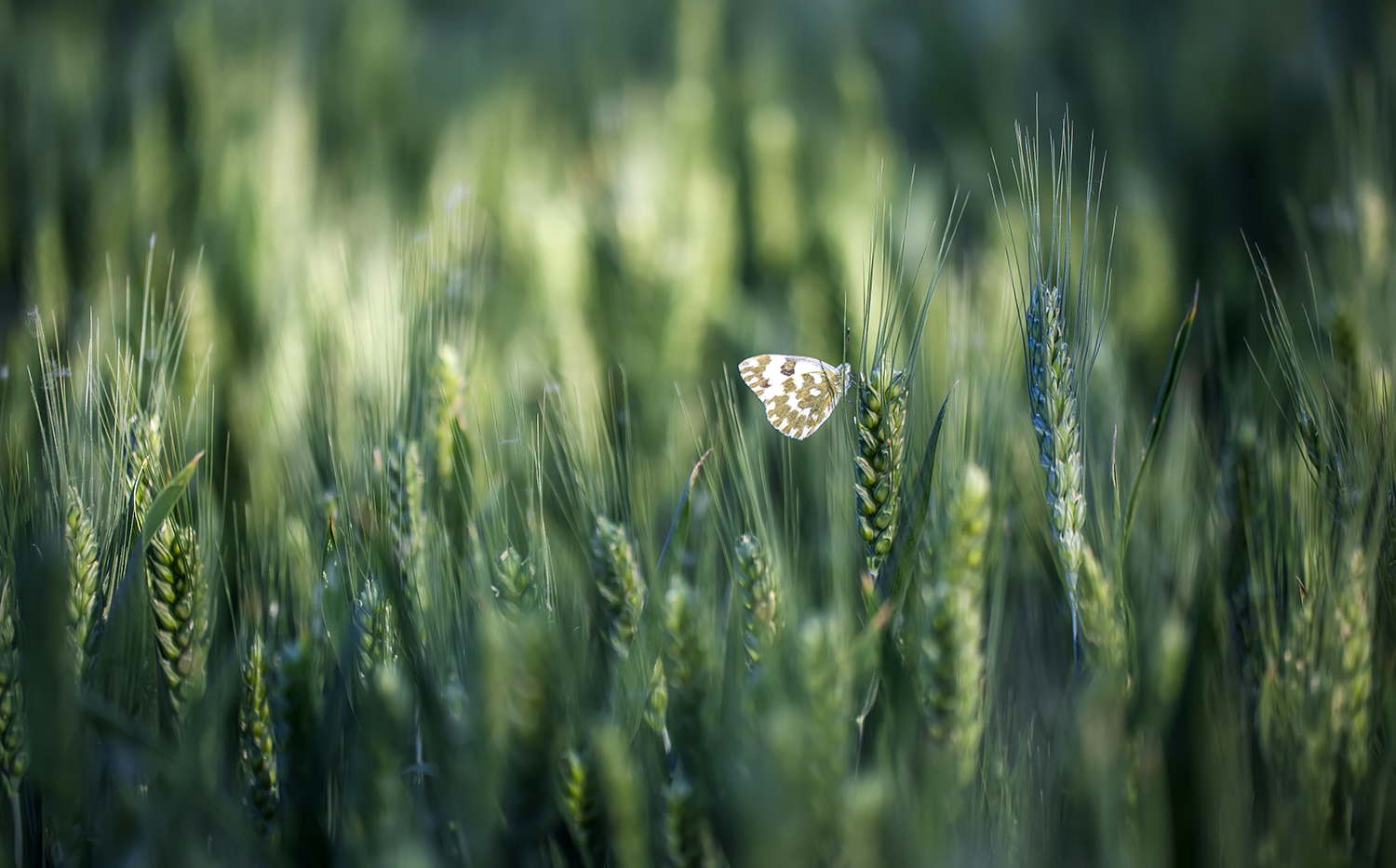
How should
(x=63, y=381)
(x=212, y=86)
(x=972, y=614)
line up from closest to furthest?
(x=972, y=614) < (x=63, y=381) < (x=212, y=86)

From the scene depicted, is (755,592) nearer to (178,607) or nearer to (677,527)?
(677,527)

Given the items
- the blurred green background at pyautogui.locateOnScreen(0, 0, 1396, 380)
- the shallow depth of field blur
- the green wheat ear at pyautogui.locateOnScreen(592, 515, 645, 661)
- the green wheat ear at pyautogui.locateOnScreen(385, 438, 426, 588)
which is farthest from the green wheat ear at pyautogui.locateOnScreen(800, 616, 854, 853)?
the blurred green background at pyautogui.locateOnScreen(0, 0, 1396, 380)

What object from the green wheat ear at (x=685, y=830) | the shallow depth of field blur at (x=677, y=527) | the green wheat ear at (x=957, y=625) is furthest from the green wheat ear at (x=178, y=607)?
the green wheat ear at (x=957, y=625)

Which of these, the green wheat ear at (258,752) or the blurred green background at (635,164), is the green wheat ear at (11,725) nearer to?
the green wheat ear at (258,752)

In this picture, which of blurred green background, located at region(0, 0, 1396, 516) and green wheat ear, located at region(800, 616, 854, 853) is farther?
blurred green background, located at region(0, 0, 1396, 516)

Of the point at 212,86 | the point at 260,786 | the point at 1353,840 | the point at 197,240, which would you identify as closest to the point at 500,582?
the point at 260,786

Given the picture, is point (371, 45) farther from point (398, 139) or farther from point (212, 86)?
point (212, 86)

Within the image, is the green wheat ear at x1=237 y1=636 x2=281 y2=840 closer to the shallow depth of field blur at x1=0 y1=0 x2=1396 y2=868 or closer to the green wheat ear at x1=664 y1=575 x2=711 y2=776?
the shallow depth of field blur at x1=0 y1=0 x2=1396 y2=868
